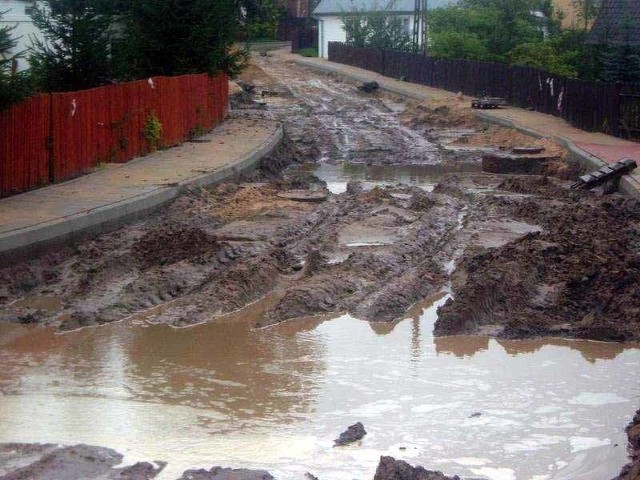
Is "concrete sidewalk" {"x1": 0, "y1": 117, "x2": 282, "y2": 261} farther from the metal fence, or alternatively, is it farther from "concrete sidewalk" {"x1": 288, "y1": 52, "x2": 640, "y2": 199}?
the metal fence

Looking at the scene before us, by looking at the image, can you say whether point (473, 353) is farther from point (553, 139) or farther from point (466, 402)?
point (553, 139)

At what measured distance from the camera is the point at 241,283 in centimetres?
1105

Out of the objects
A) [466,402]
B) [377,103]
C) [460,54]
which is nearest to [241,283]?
[466,402]

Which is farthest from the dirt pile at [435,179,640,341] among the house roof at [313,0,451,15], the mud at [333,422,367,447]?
the house roof at [313,0,451,15]

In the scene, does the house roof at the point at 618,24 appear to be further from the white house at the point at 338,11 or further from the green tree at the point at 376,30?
the white house at the point at 338,11

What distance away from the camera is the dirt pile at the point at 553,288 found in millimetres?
9906

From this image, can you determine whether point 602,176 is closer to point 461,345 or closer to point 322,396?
point 461,345

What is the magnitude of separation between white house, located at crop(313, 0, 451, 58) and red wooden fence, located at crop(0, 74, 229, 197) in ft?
148

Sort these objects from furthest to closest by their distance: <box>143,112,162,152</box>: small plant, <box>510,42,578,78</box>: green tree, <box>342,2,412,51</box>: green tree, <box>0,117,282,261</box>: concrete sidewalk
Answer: <box>342,2,412,51</box>: green tree < <box>510,42,578,78</box>: green tree < <box>143,112,162,152</box>: small plant < <box>0,117,282,261</box>: concrete sidewalk

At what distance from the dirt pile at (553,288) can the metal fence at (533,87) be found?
505 inches

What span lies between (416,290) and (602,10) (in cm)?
3041

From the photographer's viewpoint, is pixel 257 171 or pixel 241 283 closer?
pixel 241 283

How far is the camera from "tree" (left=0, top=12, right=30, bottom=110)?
13.4 m

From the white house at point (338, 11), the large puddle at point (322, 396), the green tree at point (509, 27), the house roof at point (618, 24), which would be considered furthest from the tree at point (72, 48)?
the white house at point (338, 11)
